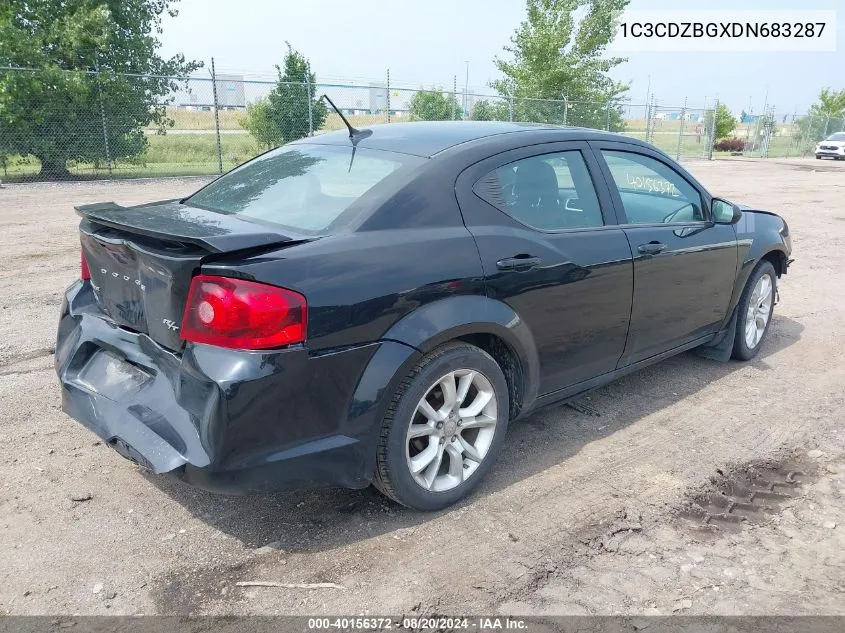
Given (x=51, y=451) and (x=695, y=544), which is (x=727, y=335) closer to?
(x=695, y=544)

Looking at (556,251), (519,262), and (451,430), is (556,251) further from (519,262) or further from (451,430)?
(451,430)

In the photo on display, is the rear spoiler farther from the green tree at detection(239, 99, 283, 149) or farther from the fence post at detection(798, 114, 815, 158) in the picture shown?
the fence post at detection(798, 114, 815, 158)

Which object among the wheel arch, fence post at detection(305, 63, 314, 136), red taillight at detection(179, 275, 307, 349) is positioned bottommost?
the wheel arch

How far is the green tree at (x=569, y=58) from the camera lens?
86.4ft

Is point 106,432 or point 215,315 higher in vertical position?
point 215,315

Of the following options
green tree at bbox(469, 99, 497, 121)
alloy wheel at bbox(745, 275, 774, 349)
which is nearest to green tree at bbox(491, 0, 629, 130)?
green tree at bbox(469, 99, 497, 121)

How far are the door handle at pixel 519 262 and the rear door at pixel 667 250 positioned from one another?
0.81 m

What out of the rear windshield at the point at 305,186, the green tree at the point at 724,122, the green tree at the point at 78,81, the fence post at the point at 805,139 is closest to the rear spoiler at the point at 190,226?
the rear windshield at the point at 305,186

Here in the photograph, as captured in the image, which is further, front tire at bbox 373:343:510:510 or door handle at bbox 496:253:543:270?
door handle at bbox 496:253:543:270

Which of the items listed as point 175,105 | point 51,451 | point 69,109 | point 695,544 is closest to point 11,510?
point 51,451

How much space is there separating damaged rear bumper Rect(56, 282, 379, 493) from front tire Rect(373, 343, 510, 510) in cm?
14

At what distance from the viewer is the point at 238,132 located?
762 inches

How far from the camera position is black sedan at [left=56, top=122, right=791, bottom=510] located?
97.2 inches

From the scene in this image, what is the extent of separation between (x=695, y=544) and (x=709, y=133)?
33.4 m
